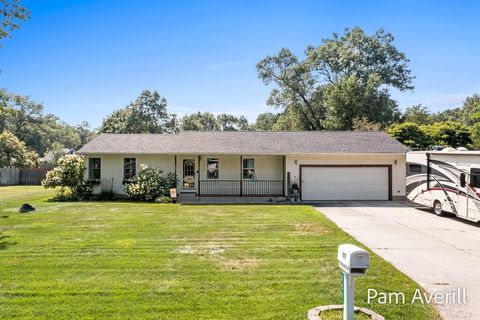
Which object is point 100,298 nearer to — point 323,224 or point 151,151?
point 323,224

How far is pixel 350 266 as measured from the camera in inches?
160

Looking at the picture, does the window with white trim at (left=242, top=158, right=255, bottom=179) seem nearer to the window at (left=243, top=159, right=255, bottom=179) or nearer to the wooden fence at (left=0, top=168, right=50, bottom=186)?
the window at (left=243, top=159, right=255, bottom=179)

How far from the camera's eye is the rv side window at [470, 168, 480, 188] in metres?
11.9

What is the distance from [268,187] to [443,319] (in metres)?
14.3

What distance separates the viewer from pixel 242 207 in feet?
52.7

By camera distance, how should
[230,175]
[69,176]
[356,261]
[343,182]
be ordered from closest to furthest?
[356,261], [69,176], [343,182], [230,175]

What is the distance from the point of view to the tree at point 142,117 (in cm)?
4750

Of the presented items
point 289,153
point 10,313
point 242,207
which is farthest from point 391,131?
point 10,313

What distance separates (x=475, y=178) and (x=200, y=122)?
6056cm

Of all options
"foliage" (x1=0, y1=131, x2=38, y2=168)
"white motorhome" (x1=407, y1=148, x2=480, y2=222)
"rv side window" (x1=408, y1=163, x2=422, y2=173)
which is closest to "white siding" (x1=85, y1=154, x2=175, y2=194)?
"rv side window" (x1=408, y1=163, x2=422, y2=173)

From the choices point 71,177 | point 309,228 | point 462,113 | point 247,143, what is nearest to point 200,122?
point 247,143

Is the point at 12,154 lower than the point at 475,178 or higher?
higher

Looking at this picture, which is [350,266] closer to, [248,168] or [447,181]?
[447,181]

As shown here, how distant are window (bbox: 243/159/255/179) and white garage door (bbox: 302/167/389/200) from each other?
2829 millimetres
